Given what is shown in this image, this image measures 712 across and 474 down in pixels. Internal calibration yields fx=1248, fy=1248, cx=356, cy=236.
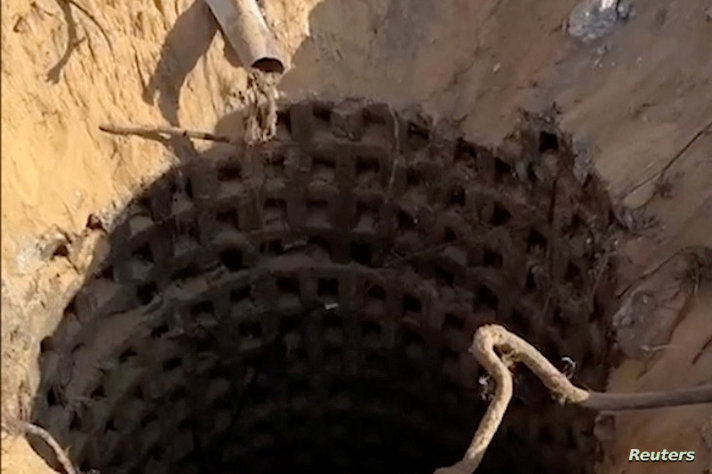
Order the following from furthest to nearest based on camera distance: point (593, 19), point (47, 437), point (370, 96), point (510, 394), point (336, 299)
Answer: point (336, 299)
point (370, 96)
point (593, 19)
point (47, 437)
point (510, 394)

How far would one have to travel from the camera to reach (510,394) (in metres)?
4.27

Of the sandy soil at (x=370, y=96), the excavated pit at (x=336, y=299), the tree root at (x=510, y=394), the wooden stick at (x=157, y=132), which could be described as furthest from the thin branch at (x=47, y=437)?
the wooden stick at (x=157, y=132)

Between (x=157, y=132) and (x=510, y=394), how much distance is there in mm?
2358

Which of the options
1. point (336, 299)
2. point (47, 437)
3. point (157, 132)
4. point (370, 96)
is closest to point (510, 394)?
point (47, 437)

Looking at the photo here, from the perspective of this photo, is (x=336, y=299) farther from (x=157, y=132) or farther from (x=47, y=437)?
(x=47, y=437)

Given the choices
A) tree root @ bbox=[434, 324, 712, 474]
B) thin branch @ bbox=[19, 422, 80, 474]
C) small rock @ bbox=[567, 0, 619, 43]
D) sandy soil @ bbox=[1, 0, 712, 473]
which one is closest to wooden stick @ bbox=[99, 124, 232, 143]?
sandy soil @ bbox=[1, 0, 712, 473]

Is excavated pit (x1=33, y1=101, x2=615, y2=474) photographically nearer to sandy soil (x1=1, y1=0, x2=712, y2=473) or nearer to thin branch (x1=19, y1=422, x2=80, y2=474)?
sandy soil (x1=1, y1=0, x2=712, y2=473)

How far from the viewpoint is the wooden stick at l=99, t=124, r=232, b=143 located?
5.68m

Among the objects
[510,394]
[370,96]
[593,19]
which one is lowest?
[510,394]

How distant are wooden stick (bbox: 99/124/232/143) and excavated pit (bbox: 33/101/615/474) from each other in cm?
10

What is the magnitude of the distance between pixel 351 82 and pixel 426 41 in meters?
0.43

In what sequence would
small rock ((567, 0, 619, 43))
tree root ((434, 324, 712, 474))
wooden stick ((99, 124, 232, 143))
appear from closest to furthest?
tree root ((434, 324, 712, 474)) < wooden stick ((99, 124, 232, 143)) < small rock ((567, 0, 619, 43))

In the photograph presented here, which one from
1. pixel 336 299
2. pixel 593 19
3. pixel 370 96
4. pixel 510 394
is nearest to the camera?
pixel 510 394

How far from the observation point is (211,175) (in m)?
6.07
